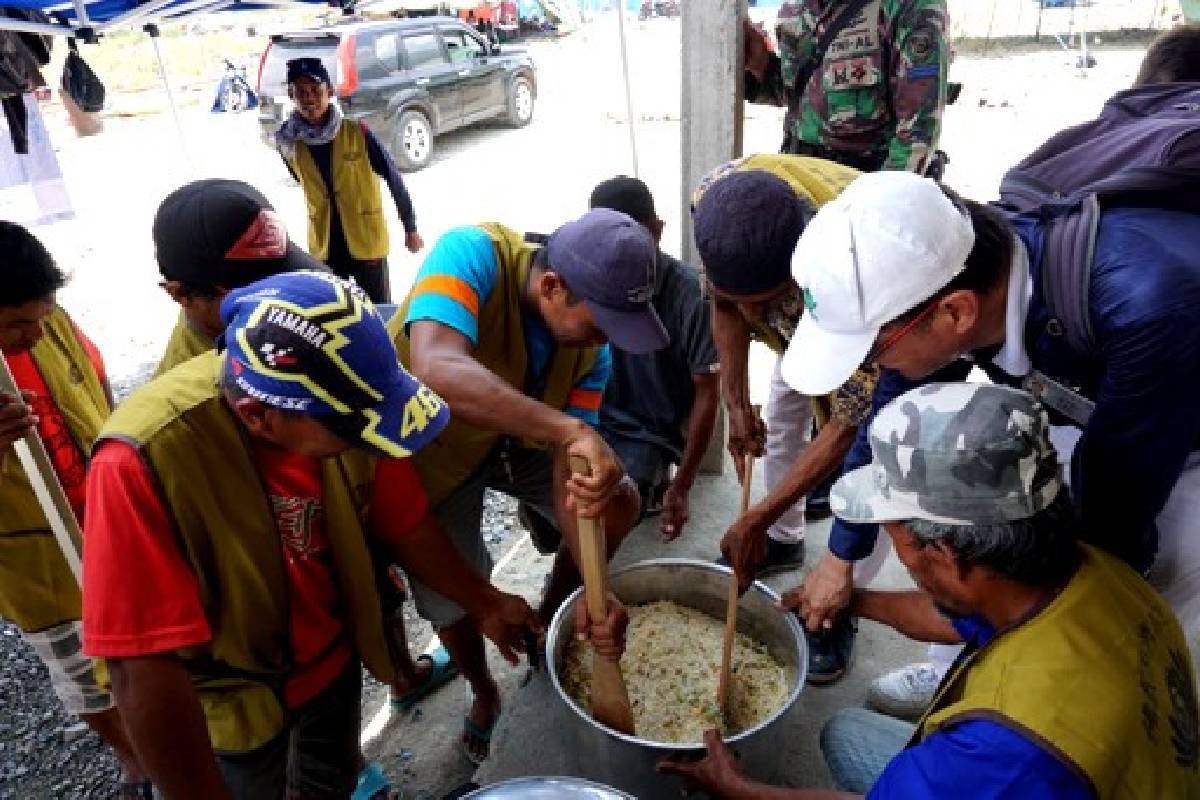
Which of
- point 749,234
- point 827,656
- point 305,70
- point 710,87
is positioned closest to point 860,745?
point 827,656

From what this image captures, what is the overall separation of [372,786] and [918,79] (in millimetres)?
2931

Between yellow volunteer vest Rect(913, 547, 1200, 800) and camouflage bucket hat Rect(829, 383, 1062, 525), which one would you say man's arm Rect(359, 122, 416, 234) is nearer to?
camouflage bucket hat Rect(829, 383, 1062, 525)

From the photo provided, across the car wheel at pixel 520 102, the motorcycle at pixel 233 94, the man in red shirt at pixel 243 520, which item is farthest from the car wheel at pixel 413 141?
the man in red shirt at pixel 243 520

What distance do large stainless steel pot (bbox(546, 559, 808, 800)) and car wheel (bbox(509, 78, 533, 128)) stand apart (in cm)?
1164

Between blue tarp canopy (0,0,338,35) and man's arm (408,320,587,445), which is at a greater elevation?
blue tarp canopy (0,0,338,35)

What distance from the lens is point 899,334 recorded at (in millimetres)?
1586

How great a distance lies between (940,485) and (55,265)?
215 centimetres

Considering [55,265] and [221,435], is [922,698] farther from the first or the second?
[55,265]

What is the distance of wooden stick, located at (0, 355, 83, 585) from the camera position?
1.88 meters

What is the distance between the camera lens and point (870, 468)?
58.6 inches

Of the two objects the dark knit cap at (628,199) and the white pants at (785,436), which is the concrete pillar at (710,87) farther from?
the white pants at (785,436)

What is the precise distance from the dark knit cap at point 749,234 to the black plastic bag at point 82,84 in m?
3.56

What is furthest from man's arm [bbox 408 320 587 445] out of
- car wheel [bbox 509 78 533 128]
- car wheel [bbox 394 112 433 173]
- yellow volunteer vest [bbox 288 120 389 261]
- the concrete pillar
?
car wheel [bbox 509 78 533 128]

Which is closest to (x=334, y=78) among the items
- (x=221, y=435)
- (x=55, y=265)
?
(x=55, y=265)
